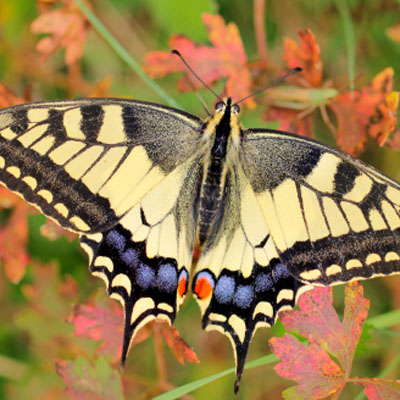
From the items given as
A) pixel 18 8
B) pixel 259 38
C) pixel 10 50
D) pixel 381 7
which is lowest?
pixel 259 38

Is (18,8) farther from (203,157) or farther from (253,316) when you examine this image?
(253,316)

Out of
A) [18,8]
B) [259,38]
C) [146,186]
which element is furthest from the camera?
[18,8]

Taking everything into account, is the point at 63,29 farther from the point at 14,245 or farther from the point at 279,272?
the point at 279,272

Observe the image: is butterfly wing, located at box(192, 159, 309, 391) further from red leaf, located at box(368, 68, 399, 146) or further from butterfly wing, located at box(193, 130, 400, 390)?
red leaf, located at box(368, 68, 399, 146)

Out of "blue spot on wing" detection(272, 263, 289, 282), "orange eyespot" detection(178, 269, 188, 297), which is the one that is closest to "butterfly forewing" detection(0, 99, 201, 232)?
"orange eyespot" detection(178, 269, 188, 297)

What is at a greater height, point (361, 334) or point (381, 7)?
point (381, 7)

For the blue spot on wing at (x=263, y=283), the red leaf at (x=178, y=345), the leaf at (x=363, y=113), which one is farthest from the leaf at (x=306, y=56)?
the red leaf at (x=178, y=345)

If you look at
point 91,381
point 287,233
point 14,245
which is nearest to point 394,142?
point 287,233

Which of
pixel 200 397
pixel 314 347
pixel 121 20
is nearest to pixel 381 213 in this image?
pixel 314 347
